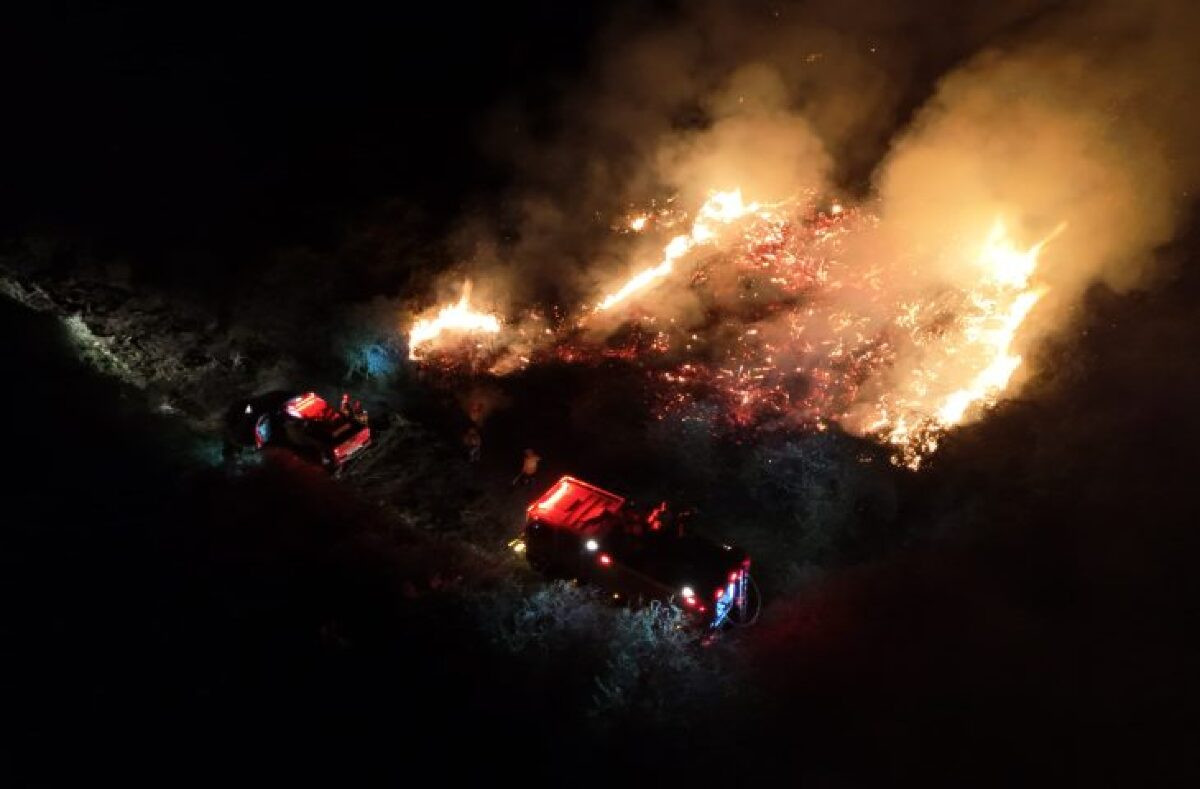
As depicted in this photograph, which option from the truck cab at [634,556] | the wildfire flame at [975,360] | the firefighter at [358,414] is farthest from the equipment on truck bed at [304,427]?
the wildfire flame at [975,360]

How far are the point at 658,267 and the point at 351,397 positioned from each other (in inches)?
239

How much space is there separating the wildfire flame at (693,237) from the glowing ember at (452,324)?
2.02m

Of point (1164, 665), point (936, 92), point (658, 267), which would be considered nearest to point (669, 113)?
point (658, 267)

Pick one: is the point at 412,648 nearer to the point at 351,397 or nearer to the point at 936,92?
the point at 351,397

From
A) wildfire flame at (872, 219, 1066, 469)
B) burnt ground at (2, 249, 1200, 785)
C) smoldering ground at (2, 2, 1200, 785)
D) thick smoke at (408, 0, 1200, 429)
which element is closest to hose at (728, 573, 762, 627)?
burnt ground at (2, 249, 1200, 785)

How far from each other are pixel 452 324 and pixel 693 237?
16.4 feet

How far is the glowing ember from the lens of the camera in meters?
13.0

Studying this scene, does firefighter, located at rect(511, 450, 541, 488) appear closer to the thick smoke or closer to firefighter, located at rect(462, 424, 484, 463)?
firefighter, located at rect(462, 424, 484, 463)

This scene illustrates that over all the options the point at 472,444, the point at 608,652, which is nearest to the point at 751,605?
the point at 608,652

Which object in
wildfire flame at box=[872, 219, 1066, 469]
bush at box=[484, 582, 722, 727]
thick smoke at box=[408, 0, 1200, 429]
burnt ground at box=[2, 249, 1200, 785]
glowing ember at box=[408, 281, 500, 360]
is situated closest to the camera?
burnt ground at box=[2, 249, 1200, 785]

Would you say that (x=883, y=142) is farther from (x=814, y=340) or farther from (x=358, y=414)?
(x=358, y=414)

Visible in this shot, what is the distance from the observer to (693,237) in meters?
14.9

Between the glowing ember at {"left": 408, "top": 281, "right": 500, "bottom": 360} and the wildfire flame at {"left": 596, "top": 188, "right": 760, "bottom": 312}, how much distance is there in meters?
2.02

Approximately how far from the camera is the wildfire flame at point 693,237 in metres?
14.1
